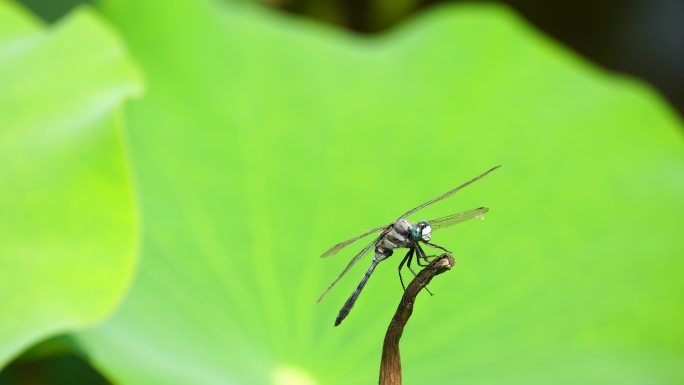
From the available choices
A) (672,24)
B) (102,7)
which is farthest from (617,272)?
(672,24)

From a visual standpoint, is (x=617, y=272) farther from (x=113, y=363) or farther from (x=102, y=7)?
(x=102, y=7)

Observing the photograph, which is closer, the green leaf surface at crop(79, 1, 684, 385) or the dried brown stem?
the dried brown stem

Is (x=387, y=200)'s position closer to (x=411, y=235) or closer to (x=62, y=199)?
(x=62, y=199)

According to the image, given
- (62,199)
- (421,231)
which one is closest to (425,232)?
(421,231)

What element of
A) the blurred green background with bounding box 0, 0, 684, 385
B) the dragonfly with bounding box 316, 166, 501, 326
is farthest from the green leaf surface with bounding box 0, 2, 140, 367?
the dragonfly with bounding box 316, 166, 501, 326

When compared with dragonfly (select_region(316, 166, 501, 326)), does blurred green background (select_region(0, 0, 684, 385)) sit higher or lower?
higher

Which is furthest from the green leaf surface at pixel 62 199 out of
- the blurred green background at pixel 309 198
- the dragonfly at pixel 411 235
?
the dragonfly at pixel 411 235

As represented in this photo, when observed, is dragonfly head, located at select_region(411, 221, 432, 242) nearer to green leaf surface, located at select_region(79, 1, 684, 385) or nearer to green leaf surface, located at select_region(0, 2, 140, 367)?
green leaf surface, located at select_region(79, 1, 684, 385)
